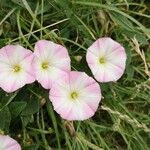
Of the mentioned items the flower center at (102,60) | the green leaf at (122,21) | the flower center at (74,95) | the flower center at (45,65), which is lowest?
the flower center at (74,95)

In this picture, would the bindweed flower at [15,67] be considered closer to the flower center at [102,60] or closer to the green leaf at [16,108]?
the green leaf at [16,108]

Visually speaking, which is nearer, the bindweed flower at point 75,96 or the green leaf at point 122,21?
the bindweed flower at point 75,96

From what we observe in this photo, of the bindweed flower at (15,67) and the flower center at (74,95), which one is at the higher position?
the bindweed flower at (15,67)

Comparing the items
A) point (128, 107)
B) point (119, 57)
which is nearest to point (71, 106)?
point (119, 57)

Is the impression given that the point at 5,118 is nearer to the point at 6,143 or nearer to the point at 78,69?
the point at 6,143

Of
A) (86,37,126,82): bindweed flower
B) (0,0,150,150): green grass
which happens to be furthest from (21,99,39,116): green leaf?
(86,37,126,82): bindweed flower

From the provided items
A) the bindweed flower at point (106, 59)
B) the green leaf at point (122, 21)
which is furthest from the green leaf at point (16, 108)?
the green leaf at point (122, 21)

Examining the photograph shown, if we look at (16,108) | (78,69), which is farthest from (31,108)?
(78,69)
